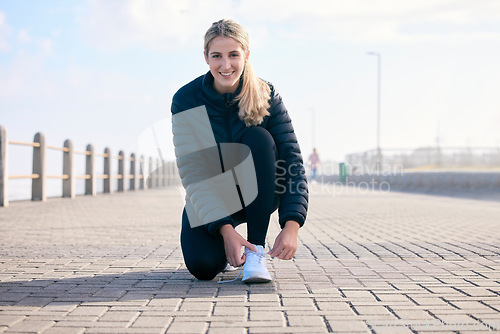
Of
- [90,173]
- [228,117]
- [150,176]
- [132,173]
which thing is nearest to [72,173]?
[90,173]

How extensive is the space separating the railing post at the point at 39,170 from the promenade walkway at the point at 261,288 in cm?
687

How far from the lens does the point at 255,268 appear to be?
11.1ft

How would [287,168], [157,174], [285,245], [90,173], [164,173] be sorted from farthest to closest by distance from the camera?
[164,173] → [157,174] → [90,173] → [287,168] → [285,245]

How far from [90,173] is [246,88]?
1412 centimetres

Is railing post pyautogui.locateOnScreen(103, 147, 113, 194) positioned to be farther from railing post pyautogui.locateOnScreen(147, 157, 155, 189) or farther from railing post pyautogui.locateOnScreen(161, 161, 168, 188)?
railing post pyautogui.locateOnScreen(161, 161, 168, 188)

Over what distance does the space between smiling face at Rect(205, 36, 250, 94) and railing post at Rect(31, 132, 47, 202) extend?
1023 centimetres

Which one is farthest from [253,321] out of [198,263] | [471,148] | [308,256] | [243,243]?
[471,148]

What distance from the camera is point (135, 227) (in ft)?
24.3

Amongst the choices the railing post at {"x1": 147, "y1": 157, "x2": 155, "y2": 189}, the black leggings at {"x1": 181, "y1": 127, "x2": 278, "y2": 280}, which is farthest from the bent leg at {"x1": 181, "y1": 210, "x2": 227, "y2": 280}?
the railing post at {"x1": 147, "y1": 157, "x2": 155, "y2": 189}

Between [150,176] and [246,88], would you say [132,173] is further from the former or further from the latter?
[246,88]

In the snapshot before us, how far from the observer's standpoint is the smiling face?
3.44 metres

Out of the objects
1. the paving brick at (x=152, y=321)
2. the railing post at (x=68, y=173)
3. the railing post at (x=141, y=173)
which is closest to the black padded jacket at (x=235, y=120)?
the paving brick at (x=152, y=321)

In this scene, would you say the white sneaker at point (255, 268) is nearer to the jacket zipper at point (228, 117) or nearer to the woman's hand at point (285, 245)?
the woman's hand at point (285, 245)

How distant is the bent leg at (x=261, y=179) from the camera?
346 cm
